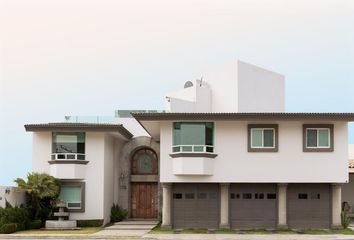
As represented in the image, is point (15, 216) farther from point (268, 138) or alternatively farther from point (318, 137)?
point (318, 137)

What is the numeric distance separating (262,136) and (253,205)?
152 inches

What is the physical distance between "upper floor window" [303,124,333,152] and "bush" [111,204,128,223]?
13.3 meters

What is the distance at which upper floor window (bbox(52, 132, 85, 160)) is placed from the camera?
114ft

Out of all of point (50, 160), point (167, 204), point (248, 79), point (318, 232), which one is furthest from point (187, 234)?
point (248, 79)

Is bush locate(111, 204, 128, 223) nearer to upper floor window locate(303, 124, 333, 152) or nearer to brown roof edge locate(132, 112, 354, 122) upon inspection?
brown roof edge locate(132, 112, 354, 122)

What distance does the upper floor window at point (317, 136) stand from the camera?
1253 inches

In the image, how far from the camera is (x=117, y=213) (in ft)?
125

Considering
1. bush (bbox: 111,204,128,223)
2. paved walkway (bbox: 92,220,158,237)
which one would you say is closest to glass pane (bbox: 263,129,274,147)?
paved walkway (bbox: 92,220,158,237)

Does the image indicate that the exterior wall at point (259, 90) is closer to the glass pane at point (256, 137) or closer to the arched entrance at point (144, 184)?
the arched entrance at point (144, 184)

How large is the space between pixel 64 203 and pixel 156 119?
25.7 ft

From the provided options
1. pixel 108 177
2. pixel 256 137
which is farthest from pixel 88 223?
pixel 256 137

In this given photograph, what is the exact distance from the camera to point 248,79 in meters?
45.2

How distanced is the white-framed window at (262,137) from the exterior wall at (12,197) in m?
13.3

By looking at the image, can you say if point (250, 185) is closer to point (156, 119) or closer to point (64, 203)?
point (156, 119)
